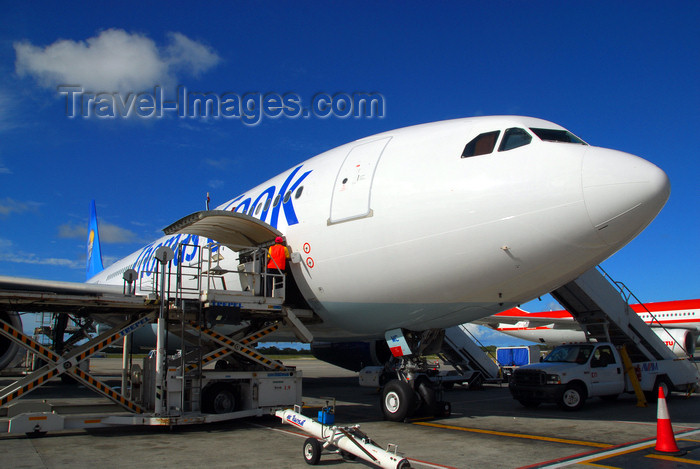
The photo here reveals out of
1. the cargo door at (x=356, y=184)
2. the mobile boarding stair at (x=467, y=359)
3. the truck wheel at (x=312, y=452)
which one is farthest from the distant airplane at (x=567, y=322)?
the truck wheel at (x=312, y=452)

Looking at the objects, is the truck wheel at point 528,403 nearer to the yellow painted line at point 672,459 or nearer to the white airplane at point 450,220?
the white airplane at point 450,220

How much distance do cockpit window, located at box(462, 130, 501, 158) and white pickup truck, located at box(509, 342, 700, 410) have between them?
5.95 m

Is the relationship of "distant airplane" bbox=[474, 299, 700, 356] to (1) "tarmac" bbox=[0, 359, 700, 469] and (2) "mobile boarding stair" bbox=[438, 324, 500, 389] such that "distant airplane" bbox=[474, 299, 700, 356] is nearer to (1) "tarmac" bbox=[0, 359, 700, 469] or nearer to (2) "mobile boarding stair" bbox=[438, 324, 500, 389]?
(2) "mobile boarding stair" bbox=[438, 324, 500, 389]

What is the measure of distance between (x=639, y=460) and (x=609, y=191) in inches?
123

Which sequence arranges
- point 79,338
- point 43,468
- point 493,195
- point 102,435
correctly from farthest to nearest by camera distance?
point 79,338
point 102,435
point 493,195
point 43,468

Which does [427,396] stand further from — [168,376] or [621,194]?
[621,194]

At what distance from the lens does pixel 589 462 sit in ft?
20.9

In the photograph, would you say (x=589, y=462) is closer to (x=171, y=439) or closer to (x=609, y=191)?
(x=609, y=191)

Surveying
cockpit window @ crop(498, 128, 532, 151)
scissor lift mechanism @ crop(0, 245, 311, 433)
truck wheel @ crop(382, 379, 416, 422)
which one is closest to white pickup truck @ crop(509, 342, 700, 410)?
truck wheel @ crop(382, 379, 416, 422)

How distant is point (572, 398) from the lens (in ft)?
38.2

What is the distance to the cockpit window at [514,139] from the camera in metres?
7.73

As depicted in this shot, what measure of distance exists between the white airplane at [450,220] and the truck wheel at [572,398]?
13.3 ft

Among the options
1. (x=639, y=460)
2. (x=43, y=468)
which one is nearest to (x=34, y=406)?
(x=43, y=468)

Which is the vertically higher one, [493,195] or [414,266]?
[493,195]
